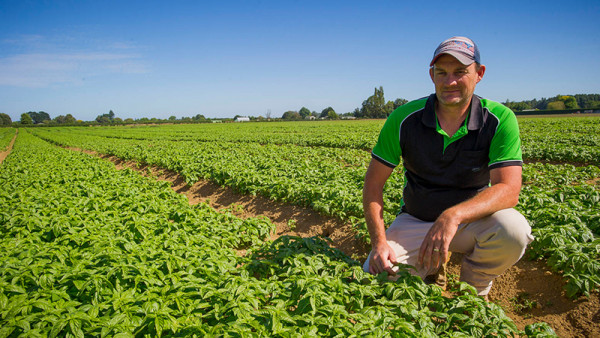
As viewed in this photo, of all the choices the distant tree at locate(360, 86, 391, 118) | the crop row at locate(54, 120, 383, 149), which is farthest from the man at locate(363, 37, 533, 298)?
the distant tree at locate(360, 86, 391, 118)

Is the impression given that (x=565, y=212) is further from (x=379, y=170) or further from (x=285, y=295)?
(x=285, y=295)

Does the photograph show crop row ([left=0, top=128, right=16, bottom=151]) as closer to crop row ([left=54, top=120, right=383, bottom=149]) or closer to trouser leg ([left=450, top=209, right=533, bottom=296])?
crop row ([left=54, top=120, right=383, bottom=149])

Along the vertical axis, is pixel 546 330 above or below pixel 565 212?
below

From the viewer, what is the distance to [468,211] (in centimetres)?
258

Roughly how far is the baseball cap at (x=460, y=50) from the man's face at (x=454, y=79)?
2.3 inches

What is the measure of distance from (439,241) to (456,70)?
5.02ft

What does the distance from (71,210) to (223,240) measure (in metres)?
2.80

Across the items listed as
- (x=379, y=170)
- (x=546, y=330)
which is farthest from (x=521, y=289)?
(x=379, y=170)

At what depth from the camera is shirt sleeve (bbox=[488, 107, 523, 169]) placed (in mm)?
2812

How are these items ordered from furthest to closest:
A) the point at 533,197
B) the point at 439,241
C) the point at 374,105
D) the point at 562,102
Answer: the point at 374,105 < the point at 562,102 < the point at 533,197 < the point at 439,241

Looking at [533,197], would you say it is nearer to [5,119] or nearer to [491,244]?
[491,244]

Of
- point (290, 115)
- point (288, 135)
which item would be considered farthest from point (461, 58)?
point (290, 115)

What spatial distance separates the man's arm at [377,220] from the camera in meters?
2.84

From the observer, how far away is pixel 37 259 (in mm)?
3420
